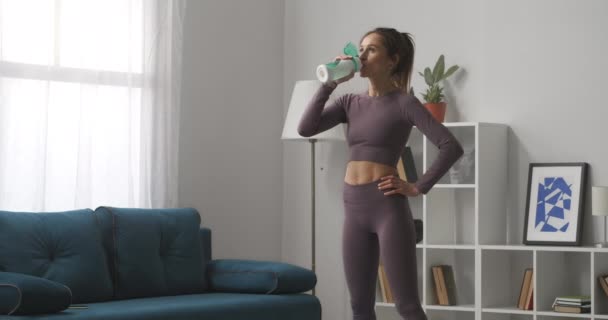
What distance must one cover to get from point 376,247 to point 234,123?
268cm

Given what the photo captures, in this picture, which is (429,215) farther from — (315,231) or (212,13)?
(212,13)

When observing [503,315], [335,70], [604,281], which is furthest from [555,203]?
[335,70]

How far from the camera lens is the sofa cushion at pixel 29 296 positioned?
11.0ft

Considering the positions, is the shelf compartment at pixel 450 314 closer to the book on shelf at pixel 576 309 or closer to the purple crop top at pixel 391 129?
the book on shelf at pixel 576 309

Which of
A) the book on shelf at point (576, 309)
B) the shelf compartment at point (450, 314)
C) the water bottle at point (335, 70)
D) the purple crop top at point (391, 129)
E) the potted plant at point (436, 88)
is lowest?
the shelf compartment at point (450, 314)

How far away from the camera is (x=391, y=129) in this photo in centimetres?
290

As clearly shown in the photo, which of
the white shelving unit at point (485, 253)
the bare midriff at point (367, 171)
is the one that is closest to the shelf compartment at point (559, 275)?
the white shelving unit at point (485, 253)

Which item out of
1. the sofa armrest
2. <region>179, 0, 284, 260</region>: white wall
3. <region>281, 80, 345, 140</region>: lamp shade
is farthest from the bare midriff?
<region>179, 0, 284, 260</region>: white wall

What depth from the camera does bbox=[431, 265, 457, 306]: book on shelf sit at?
4.76 metres

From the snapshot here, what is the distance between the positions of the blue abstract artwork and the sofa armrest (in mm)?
1178

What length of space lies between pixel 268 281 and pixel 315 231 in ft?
4.20

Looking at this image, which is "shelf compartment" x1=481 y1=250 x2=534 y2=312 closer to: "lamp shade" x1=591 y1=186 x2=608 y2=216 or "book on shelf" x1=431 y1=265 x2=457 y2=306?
"book on shelf" x1=431 y1=265 x2=457 y2=306

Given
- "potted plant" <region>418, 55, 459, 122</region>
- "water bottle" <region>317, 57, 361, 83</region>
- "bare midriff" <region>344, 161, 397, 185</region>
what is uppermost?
"potted plant" <region>418, 55, 459, 122</region>

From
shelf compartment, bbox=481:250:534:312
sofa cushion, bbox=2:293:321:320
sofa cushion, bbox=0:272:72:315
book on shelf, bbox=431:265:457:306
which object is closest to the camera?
sofa cushion, bbox=0:272:72:315
